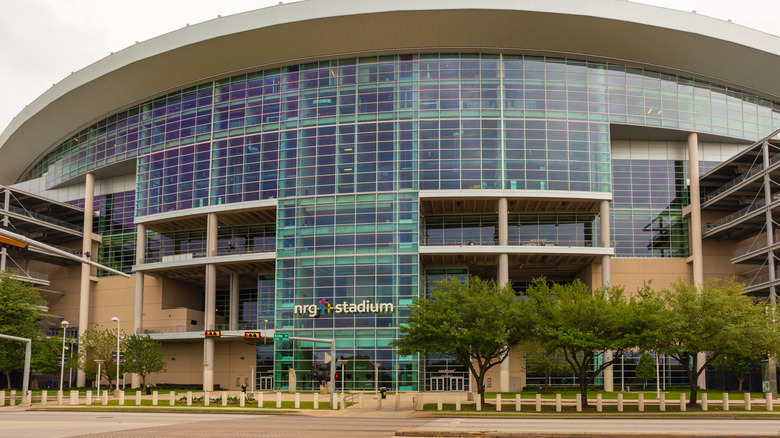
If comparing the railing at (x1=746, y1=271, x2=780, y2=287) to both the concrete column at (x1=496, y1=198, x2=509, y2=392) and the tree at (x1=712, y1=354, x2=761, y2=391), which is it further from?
the concrete column at (x1=496, y1=198, x2=509, y2=392)

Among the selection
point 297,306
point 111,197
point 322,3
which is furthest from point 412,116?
point 111,197

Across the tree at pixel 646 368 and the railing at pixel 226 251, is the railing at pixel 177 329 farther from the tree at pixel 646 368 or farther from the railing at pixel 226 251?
the tree at pixel 646 368

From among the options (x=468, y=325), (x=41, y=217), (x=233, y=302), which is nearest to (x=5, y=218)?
(x=41, y=217)

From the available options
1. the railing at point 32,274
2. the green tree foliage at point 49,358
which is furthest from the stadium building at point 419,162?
the green tree foliage at point 49,358

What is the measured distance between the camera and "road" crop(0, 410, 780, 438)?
86.8 feet

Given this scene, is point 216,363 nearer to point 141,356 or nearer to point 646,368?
point 141,356

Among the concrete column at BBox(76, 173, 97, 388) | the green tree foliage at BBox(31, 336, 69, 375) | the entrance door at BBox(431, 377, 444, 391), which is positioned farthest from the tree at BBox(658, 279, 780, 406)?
the concrete column at BBox(76, 173, 97, 388)

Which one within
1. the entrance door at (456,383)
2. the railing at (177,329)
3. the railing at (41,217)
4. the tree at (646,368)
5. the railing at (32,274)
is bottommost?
the entrance door at (456,383)

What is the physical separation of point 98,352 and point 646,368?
178ft

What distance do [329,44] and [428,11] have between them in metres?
10.6

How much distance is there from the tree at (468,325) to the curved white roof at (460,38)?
2999 cm

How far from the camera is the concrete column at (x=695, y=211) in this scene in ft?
235

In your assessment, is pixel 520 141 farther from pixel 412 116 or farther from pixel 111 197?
pixel 111 197

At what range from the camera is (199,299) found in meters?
88.8
